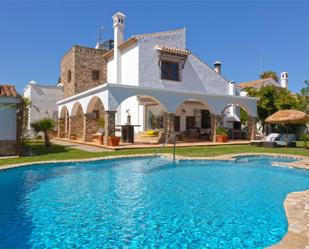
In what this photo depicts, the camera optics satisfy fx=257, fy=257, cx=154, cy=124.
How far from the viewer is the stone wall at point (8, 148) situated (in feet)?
51.6

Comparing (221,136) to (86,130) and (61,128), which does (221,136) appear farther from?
(61,128)

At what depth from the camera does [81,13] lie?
20.0 metres

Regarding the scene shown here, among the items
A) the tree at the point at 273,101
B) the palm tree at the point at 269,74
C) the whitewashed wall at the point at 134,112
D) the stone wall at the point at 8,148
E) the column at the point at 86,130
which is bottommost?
the stone wall at the point at 8,148

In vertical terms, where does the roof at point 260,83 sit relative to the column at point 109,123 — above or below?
above

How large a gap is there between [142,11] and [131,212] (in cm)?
1773

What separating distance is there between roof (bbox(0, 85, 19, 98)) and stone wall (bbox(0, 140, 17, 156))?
9.30 ft

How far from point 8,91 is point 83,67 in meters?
17.0

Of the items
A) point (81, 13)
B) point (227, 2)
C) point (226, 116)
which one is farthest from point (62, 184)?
point (226, 116)

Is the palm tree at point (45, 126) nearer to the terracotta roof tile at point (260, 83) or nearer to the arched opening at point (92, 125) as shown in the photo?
the arched opening at point (92, 125)

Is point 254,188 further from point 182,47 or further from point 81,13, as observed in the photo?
point 182,47

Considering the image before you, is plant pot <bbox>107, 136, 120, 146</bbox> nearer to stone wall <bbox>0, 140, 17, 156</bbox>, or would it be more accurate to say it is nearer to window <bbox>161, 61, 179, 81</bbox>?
stone wall <bbox>0, 140, 17, 156</bbox>

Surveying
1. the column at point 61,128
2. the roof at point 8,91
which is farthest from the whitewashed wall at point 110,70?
the roof at point 8,91

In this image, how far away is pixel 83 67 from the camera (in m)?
32.3

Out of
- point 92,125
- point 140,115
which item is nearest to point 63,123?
point 92,125
